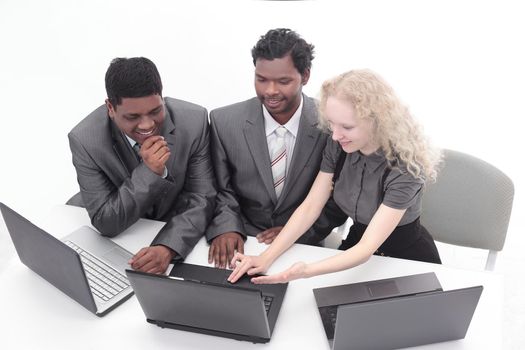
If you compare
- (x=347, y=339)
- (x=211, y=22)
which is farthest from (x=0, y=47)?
(x=347, y=339)

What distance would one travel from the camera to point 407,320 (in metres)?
1.41

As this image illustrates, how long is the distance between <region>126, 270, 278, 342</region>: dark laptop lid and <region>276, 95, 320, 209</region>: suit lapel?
2.29 ft

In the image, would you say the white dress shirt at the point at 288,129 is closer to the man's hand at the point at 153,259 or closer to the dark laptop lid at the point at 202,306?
the man's hand at the point at 153,259

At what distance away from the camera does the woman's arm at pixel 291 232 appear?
5.69 feet

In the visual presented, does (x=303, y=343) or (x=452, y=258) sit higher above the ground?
(x=303, y=343)

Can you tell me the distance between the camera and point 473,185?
2016 millimetres

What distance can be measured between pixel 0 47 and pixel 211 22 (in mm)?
1590

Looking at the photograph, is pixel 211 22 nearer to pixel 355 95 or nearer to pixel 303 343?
pixel 355 95

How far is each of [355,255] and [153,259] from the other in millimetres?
609

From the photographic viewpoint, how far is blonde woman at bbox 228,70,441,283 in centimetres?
167

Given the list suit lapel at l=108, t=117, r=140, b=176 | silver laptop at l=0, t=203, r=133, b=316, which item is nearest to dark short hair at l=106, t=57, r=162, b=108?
suit lapel at l=108, t=117, r=140, b=176

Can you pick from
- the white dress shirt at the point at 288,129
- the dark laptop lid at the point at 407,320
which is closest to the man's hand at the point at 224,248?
the white dress shirt at the point at 288,129

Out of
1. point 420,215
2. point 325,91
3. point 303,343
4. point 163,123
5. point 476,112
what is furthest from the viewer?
point 476,112

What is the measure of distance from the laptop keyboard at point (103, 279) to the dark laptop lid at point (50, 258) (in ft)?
0.22
